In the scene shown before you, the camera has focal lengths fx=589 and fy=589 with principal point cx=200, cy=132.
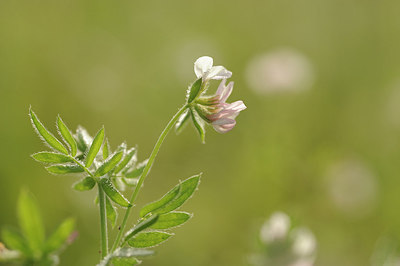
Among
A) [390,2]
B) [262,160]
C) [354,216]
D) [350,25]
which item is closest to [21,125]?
[262,160]

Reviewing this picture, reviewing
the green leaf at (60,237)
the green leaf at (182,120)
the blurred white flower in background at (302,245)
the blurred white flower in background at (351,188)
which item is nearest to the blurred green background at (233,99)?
the blurred white flower in background at (351,188)

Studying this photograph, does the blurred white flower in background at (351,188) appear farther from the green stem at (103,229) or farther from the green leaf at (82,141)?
the green stem at (103,229)

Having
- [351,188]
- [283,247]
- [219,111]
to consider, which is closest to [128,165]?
[219,111]

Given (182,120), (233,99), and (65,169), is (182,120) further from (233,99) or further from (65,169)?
(233,99)

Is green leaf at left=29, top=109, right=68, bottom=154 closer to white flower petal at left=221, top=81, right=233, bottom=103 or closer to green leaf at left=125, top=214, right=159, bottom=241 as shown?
green leaf at left=125, top=214, right=159, bottom=241

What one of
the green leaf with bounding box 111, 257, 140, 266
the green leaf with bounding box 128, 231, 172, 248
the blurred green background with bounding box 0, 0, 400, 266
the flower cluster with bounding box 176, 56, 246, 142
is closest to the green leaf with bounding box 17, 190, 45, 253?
the green leaf with bounding box 111, 257, 140, 266

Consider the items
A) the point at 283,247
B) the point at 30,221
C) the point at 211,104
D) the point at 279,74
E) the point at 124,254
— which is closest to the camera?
the point at 30,221
